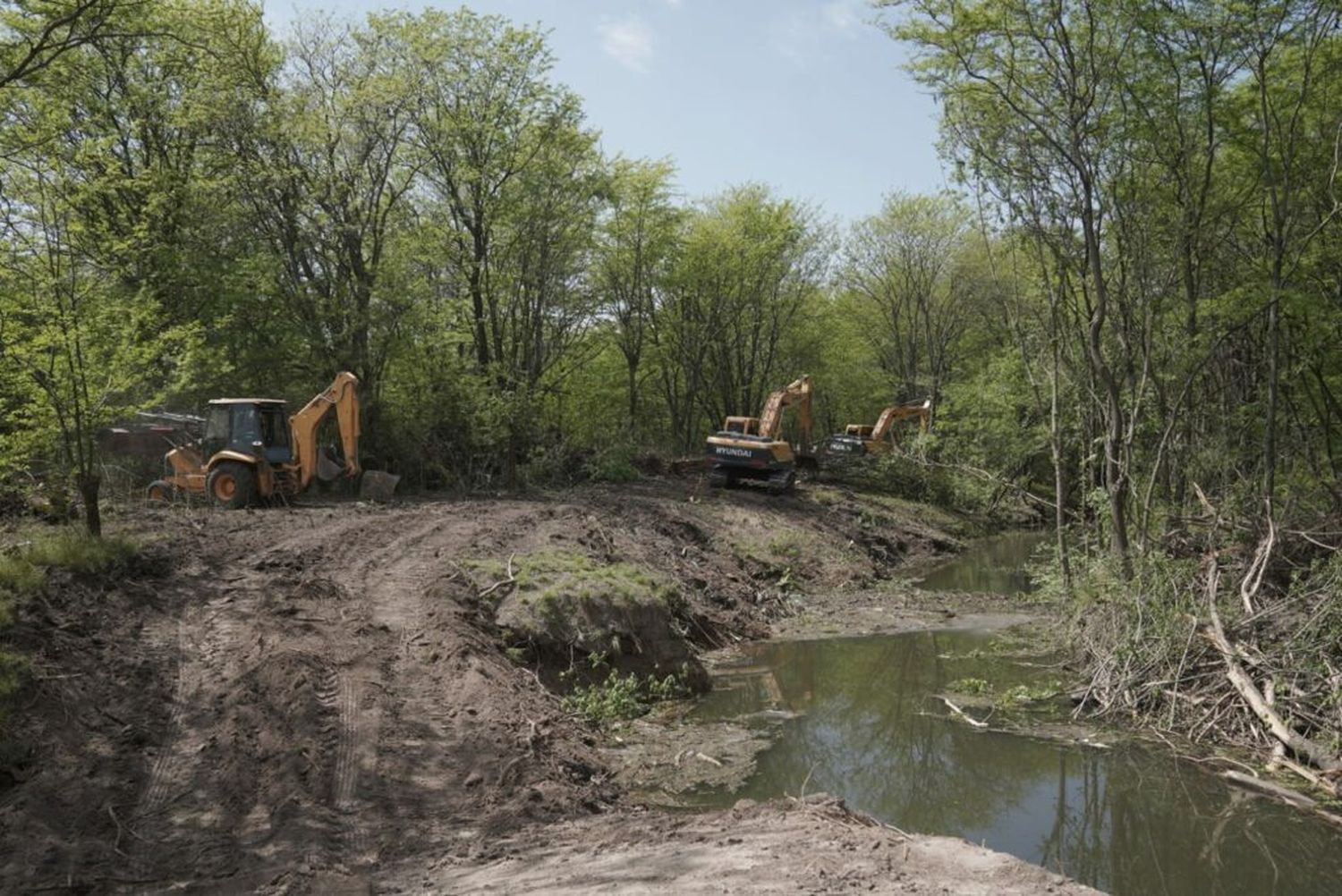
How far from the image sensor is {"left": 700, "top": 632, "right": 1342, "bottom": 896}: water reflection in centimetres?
673

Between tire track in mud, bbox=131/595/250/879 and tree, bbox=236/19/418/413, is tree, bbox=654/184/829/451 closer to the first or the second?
tree, bbox=236/19/418/413

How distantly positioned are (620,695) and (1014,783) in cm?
405

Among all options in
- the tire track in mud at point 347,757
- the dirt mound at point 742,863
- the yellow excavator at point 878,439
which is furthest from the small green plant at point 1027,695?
the yellow excavator at point 878,439

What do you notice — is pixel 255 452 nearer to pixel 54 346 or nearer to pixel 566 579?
pixel 54 346

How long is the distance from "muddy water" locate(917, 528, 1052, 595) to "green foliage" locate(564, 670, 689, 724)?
322 inches

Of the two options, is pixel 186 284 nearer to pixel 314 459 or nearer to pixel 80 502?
pixel 314 459

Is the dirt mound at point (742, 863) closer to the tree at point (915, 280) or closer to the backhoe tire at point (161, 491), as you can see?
the backhoe tire at point (161, 491)

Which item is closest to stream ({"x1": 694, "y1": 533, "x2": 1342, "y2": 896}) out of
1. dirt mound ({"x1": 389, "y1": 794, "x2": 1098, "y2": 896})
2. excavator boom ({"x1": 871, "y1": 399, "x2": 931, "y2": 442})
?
dirt mound ({"x1": 389, "y1": 794, "x2": 1098, "y2": 896})

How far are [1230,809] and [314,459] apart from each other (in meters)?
15.7

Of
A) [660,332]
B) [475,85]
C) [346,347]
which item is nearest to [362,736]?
[346,347]

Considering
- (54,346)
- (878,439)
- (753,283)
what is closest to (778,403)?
(878,439)

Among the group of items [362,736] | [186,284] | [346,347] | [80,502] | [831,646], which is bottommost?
[831,646]

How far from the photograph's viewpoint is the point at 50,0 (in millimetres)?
7875

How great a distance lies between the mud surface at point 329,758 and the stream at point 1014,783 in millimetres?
1603
